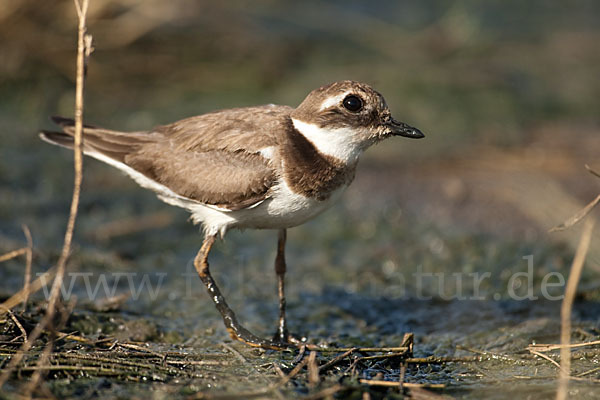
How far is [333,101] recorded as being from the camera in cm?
597

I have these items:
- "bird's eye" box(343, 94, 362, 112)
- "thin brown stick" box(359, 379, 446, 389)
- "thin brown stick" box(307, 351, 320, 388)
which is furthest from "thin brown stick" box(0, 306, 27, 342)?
"bird's eye" box(343, 94, 362, 112)

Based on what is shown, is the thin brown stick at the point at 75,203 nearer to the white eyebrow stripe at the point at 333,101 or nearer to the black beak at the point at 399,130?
the white eyebrow stripe at the point at 333,101

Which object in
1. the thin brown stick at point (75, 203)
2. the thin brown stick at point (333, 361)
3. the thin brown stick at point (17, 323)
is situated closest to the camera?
the thin brown stick at point (75, 203)

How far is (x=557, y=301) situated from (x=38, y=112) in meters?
7.07

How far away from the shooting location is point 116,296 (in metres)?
6.93

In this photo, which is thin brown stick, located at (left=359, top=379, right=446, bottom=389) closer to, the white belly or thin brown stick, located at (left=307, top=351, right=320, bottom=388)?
thin brown stick, located at (left=307, top=351, right=320, bottom=388)

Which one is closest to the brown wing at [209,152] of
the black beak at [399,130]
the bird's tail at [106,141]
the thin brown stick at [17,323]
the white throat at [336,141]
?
the bird's tail at [106,141]

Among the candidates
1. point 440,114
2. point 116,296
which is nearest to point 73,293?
point 116,296

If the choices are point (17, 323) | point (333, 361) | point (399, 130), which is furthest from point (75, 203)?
point (399, 130)

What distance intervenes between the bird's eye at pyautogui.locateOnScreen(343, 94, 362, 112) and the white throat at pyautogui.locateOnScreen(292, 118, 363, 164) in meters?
0.16

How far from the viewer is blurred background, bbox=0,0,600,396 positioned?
7.14 m

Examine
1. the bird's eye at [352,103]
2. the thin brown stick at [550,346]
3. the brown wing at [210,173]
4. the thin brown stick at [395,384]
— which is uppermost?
the bird's eye at [352,103]

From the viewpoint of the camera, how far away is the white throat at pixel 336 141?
5.98 m

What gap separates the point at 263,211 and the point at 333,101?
994 millimetres
